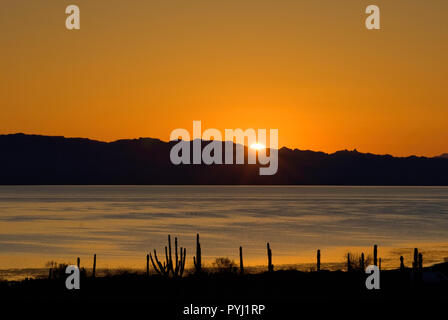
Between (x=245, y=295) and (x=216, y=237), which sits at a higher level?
(x=245, y=295)

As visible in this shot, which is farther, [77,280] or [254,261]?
[254,261]

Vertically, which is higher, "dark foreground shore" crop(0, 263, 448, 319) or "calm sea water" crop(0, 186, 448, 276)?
"dark foreground shore" crop(0, 263, 448, 319)

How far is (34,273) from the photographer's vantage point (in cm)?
6138

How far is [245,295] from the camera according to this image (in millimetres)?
33188

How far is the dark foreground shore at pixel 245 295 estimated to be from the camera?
2735cm

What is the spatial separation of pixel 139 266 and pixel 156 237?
33429 mm

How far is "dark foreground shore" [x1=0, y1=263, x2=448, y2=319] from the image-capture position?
27350 mm

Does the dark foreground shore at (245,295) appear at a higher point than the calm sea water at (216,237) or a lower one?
higher

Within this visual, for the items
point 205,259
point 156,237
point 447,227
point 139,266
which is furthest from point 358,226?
point 139,266

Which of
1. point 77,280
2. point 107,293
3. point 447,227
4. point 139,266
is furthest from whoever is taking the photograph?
point 447,227

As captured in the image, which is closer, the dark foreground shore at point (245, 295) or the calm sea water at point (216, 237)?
the dark foreground shore at point (245, 295)

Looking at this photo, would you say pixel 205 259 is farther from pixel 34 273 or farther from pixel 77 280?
pixel 77 280

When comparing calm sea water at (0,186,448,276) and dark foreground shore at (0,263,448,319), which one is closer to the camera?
dark foreground shore at (0,263,448,319)
